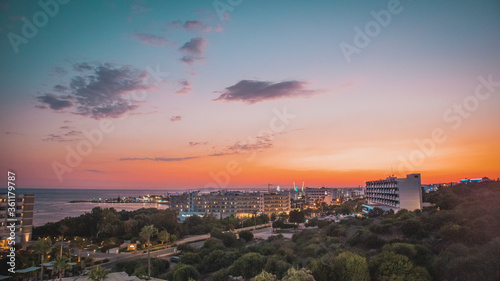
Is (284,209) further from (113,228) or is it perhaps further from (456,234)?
(456,234)

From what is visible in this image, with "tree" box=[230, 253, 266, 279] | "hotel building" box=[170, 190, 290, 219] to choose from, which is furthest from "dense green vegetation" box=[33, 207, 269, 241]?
"hotel building" box=[170, 190, 290, 219]

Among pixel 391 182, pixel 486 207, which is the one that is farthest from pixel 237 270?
pixel 391 182

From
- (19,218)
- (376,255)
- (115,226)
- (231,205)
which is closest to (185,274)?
(376,255)

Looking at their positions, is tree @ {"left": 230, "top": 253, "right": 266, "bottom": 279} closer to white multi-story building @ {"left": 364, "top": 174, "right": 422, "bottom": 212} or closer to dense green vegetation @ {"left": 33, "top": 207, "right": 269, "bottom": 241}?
dense green vegetation @ {"left": 33, "top": 207, "right": 269, "bottom": 241}

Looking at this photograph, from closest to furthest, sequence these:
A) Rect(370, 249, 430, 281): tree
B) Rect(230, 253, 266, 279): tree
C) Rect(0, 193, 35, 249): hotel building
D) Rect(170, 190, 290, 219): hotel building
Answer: Rect(370, 249, 430, 281): tree → Rect(230, 253, 266, 279): tree → Rect(0, 193, 35, 249): hotel building → Rect(170, 190, 290, 219): hotel building

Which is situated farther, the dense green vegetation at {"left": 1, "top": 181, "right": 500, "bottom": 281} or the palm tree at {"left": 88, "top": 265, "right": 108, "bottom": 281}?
the palm tree at {"left": 88, "top": 265, "right": 108, "bottom": 281}

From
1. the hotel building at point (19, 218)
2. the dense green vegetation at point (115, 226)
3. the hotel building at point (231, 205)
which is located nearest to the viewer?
the hotel building at point (19, 218)

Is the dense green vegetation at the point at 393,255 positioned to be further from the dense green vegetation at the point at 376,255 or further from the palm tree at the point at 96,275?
the palm tree at the point at 96,275

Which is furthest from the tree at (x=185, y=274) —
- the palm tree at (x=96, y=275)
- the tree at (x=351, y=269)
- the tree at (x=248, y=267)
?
the tree at (x=351, y=269)
